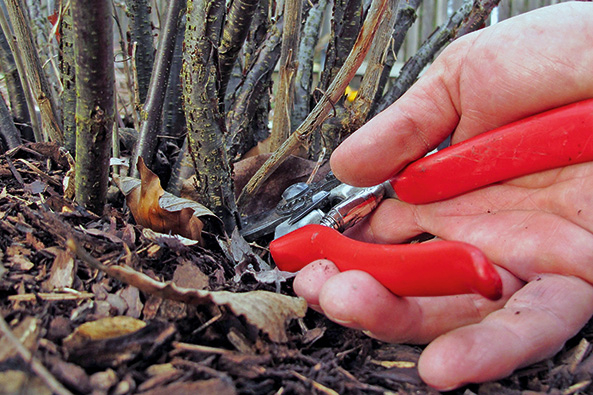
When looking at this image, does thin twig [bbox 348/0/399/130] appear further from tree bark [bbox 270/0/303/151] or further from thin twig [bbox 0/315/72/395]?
thin twig [bbox 0/315/72/395]

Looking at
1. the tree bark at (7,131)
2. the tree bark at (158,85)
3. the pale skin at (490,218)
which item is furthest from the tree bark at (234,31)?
the tree bark at (7,131)

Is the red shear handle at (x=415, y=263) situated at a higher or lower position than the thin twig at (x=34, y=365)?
lower

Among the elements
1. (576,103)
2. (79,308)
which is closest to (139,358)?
(79,308)

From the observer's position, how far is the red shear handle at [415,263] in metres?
0.76

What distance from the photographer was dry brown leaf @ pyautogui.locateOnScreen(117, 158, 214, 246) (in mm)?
1211

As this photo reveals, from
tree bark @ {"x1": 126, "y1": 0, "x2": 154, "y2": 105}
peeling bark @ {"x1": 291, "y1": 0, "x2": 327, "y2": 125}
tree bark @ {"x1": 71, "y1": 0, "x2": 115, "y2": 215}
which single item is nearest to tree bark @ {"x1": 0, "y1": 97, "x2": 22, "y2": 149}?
tree bark @ {"x1": 126, "y1": 0, "x2": 154, "y2": 105}

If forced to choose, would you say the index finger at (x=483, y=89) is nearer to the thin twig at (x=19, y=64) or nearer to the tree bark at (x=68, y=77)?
the tree bark at (x=68, y=77)

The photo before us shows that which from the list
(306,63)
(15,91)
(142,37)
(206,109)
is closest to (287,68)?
(206,109)

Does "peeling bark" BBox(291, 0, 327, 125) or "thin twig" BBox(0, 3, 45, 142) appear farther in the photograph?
"peeling bark" BBox(291, 0, 327, 125)

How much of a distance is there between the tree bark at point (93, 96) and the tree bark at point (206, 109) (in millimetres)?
226

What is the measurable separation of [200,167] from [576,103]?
3.20 feet

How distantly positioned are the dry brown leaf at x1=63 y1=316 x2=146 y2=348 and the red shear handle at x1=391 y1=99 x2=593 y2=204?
801mm

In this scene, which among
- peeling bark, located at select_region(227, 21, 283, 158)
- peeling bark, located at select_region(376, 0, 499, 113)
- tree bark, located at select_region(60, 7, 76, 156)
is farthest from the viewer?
peeling bark, located at select_region(376, 0, 499, 113)

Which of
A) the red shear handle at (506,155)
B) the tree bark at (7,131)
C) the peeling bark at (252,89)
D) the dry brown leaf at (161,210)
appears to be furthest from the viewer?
the peeling bark at (252,89)
